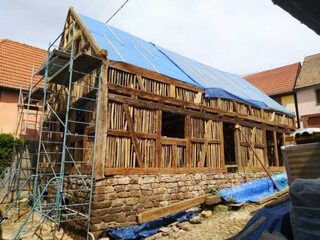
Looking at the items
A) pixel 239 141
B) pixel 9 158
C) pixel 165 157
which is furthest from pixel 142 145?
pixel 9 158

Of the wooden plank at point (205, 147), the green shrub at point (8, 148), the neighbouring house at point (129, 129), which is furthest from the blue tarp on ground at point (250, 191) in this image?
the green shrub at point (8, 148)

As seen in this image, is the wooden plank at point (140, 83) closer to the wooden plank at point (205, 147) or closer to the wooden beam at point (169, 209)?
the wooden plank at point (205, 147)

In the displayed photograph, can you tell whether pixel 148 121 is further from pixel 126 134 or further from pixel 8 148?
pixel 8 148

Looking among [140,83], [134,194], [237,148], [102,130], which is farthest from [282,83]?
[102,130]

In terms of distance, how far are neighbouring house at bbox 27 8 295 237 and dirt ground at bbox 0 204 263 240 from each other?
2.19 feet

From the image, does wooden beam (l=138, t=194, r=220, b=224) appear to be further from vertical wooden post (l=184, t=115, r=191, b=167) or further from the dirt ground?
vertical wooden post (l=184, t=115, r=191, b=167)

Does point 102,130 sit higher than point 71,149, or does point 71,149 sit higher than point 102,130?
point 102,130

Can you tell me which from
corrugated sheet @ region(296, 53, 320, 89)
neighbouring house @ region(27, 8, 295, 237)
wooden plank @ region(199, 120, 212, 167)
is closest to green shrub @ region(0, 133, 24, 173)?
neighbouring house @ region(27, 8, 295, 237)

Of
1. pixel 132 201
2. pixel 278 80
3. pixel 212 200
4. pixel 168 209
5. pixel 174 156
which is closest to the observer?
pixel 132 201

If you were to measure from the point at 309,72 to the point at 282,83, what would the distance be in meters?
2.48

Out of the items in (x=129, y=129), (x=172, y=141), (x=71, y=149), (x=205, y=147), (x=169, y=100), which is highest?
(x=169, y=100)

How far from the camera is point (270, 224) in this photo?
465 cm

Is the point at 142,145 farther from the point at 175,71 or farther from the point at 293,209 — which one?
the point at 293,209

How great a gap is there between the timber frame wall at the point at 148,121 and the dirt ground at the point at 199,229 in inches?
71.8
